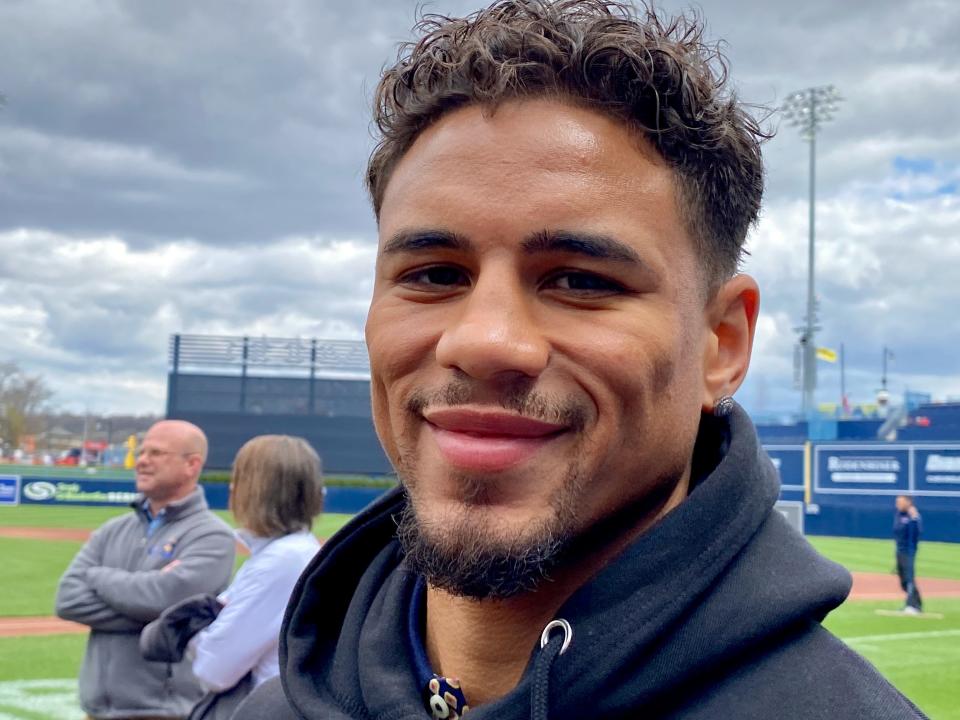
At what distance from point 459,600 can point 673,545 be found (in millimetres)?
368

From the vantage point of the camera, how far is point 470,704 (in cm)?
138

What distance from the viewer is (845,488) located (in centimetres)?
3086

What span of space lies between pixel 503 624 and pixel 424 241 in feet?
1.79

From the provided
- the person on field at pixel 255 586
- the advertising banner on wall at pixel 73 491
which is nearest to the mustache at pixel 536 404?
the person on field at pixel 255 586

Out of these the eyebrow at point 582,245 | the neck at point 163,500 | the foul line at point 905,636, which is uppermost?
the eyebrow at point 582,245

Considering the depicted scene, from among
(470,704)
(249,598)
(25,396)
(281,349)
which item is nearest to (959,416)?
(249,598)

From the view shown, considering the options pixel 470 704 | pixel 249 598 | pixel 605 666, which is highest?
pixel 605 666

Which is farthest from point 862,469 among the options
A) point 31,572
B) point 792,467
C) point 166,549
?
point 166,549

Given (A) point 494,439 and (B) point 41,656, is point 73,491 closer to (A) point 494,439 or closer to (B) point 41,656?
(B) point 41,656

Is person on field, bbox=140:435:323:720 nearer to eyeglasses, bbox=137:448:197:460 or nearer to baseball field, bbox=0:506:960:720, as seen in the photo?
eyeglasses, bbox=137:448:197:460

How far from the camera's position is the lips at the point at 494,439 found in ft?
3.97

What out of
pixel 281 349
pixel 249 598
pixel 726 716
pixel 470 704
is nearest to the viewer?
pixel 726 716

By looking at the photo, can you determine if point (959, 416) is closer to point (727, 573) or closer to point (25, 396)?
point (727, 573)

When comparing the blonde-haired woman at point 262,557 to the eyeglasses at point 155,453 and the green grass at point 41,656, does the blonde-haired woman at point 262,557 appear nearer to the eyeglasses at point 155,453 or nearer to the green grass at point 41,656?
the eyeglasses at point 155,453
